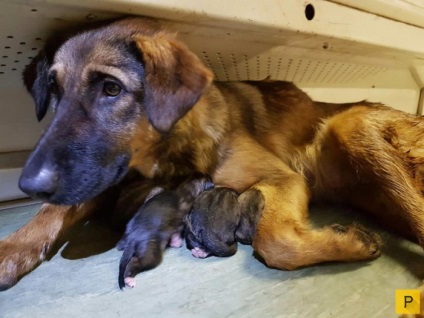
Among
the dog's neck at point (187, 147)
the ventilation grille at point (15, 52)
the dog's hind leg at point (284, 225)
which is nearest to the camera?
the dog's hind leg at point (284, 225)

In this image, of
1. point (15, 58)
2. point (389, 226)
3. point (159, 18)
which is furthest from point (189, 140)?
point (389, 226)

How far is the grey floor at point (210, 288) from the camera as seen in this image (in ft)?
4.61

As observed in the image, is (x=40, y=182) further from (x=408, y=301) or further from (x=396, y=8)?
(x=396, y=8)

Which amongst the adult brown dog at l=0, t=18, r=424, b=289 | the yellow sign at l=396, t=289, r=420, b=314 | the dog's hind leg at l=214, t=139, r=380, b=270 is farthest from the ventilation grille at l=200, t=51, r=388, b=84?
the yellow sign at l=396, t=289, r=420, b=314

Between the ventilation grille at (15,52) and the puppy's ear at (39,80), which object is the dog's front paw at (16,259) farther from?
the ventilation grille at (15,52)

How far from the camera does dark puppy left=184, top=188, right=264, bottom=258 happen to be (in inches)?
67.3

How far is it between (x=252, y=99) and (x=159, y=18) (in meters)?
0.83

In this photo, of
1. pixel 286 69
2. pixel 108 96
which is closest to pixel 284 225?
pixel 108 96

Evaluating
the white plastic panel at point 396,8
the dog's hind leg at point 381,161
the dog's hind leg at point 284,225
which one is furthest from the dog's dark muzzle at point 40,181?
the white plastic panel at point 396,8

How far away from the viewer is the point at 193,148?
6.39 feet

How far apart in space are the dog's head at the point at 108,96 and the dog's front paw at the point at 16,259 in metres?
0.35

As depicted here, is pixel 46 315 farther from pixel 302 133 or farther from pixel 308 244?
pixel 302 133

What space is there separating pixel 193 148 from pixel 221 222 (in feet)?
1.32

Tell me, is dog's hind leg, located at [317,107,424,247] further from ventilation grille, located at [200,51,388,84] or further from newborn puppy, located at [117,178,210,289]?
newborn puppy, located at [117,178,210,289]
